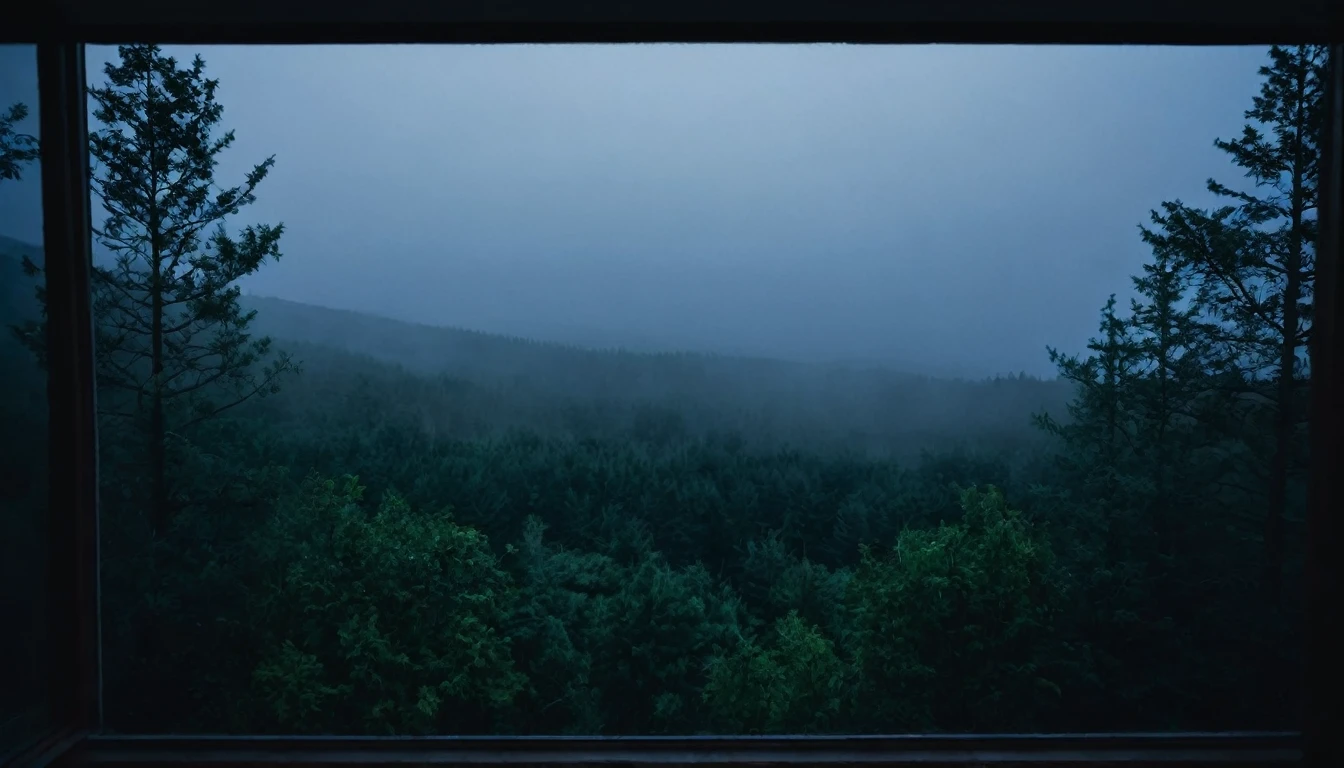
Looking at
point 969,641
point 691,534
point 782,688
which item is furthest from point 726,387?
point 969,641

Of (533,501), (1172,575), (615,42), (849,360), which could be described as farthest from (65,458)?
(1172,575)

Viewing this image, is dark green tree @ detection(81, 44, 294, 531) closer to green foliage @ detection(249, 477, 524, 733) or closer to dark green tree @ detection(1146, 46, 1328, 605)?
green foliage @ detection(249, 477, 524, 733)

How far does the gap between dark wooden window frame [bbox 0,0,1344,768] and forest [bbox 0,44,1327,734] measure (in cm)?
70

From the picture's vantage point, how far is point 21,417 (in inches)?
92.7

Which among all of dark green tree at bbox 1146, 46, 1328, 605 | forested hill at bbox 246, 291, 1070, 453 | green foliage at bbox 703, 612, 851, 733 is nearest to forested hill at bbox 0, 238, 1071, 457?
forested hill at bbox 246, 291, 1070, 453

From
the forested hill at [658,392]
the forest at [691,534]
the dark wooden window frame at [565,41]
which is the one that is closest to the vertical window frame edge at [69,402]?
the dark wooden window frame at [565,41]

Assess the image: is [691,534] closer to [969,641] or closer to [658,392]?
[658,392]

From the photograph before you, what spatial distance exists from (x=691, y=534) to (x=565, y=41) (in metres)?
2.33

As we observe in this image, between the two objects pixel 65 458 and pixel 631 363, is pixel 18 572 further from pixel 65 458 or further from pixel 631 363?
pixel 631 363

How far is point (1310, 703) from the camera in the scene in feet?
8.05

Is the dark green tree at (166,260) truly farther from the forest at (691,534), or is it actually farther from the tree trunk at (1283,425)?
the tree trunk at (1283,425)

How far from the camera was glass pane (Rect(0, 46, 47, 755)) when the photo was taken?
2264mm

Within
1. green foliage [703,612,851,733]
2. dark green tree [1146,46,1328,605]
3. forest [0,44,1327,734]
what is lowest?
green foliage [703,612,851,733]

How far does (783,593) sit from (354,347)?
7.77ft
